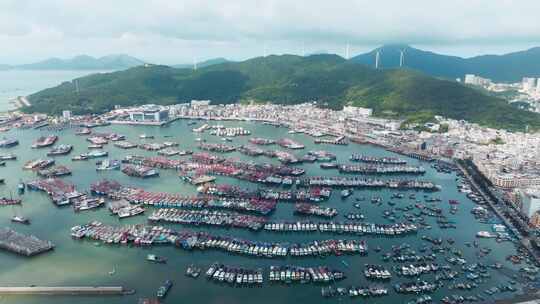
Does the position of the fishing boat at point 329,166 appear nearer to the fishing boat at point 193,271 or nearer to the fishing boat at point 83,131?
the fishing boat at point 193,271

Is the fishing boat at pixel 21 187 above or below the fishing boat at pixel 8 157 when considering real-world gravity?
below

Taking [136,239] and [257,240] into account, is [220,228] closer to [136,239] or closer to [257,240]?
[257,240]

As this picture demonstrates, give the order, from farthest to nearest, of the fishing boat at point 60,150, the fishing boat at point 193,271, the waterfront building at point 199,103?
the waterfront building at point 199,103 < the fishing boat at point 60,150 < the fishing boat at point 193,271

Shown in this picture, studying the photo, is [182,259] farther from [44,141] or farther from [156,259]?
[44,141]

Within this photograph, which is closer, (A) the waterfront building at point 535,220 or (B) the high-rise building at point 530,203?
(A) the waterfront building at point 535,220

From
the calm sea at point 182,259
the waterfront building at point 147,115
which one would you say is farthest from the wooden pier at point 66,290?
the waterfront building at point 147,115

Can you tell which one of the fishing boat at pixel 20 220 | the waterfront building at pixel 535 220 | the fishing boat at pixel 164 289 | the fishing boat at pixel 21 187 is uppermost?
the waterfront building at pixel 535 220

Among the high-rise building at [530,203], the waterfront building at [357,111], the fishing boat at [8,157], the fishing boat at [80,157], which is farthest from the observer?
the waterfront building at [357,111]
